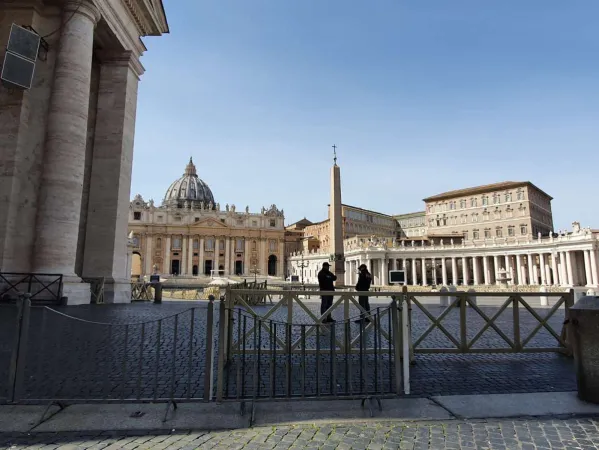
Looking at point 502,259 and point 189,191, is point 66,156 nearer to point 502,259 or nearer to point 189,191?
point 502,259

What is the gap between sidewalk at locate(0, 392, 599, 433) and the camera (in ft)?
12.2

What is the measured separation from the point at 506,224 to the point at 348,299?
2921 inches

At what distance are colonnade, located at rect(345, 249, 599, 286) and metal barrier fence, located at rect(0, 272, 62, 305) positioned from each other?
42.2m

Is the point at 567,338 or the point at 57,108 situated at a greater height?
the point at 57,108

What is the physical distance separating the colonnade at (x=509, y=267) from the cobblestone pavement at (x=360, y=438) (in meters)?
42.8

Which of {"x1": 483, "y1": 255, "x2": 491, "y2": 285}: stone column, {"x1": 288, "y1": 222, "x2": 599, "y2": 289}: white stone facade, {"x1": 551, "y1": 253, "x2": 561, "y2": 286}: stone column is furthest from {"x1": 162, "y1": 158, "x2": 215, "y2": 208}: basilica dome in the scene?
{"x1": 551, "y1": 253, "x2": 561, "y2": 286}: stone column

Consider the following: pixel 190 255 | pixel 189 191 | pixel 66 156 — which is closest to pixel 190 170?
pixel 189 191

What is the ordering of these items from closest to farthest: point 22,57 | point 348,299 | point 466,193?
point 348,299 < point 22,57 < point 466,193

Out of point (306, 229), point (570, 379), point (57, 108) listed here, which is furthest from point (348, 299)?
point (306, 229)

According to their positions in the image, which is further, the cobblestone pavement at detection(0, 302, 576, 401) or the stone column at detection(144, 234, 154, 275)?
the stone column at detection(144, 234, 154, 275)

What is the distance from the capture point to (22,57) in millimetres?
12453

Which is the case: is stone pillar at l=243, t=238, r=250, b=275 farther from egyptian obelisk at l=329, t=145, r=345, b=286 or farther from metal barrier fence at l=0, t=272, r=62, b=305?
metal barrier fence at l=0, t=272, r=62, b=305

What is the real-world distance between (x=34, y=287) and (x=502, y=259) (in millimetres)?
64341

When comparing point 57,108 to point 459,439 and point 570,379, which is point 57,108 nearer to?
point 459,439
